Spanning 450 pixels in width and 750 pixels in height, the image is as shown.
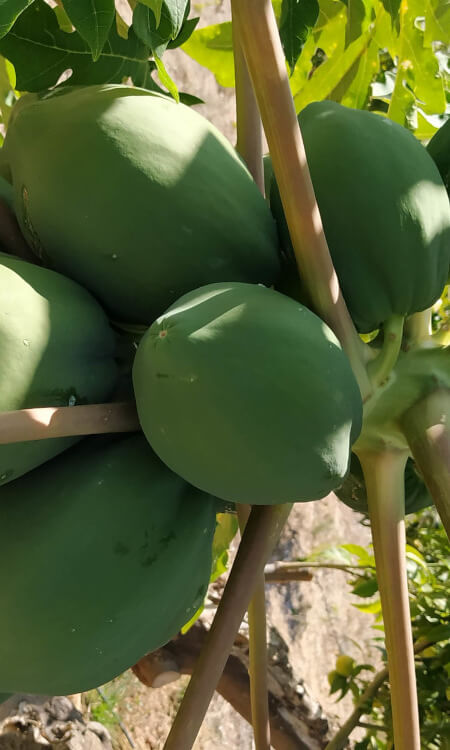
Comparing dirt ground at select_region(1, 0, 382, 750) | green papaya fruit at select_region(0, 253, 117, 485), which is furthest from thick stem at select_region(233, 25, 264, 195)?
dirt ground at select_region(1, 0, 382, 750)

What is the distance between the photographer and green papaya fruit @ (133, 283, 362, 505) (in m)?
0.43

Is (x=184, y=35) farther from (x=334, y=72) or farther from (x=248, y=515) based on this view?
(x=248, y=515)

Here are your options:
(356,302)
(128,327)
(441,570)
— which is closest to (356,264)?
(356,302)

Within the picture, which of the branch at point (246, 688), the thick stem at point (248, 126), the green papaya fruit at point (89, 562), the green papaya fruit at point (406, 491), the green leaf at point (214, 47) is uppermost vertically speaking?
the green leaf at point (214, 47)

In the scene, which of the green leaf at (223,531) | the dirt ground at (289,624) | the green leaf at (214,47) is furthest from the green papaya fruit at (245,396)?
the dirt ground at (289,624)

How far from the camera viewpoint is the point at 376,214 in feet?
1.75

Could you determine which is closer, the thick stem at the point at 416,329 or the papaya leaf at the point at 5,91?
the thick stem at the point at 416,329

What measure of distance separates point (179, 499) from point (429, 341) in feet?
0.81

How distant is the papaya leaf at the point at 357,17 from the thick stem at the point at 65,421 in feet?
1.85

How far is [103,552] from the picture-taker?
1.65 ft

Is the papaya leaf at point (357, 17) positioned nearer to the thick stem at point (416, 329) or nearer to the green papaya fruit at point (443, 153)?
the green papaya fruit at point (443, 153)

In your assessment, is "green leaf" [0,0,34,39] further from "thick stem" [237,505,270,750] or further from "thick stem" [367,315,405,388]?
"thick stem" [237,505,270,750]

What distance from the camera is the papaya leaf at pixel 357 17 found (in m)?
0.81

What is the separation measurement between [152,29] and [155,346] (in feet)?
0.76
